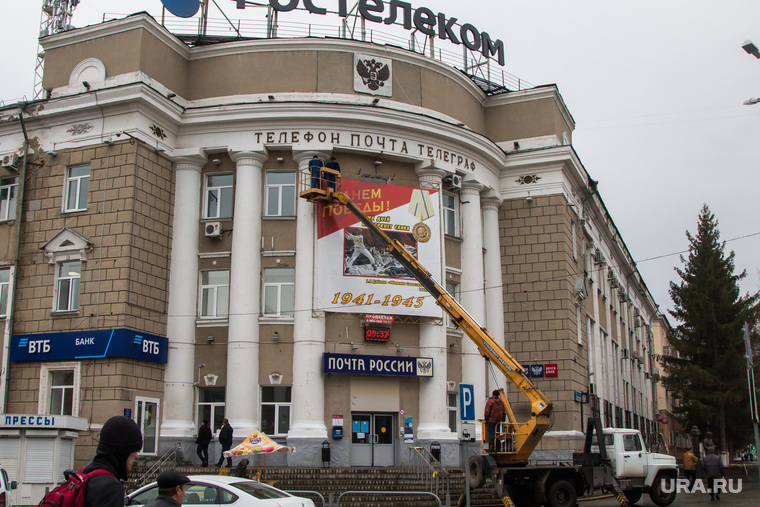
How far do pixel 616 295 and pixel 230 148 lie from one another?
29.1 meters

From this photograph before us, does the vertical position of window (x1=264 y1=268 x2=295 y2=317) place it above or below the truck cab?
above

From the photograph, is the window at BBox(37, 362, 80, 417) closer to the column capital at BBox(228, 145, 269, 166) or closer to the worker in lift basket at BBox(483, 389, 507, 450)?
the column capital at BBox(228, 145, 269, 166)

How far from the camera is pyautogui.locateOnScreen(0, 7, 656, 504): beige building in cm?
2605

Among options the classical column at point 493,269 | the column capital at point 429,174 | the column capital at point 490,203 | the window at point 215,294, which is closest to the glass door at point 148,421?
the window at point 215,294

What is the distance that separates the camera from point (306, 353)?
26.8 m

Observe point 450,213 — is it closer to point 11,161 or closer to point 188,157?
point 188,157

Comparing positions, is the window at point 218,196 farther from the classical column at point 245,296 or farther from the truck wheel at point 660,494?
the truck wheel at point 660,494

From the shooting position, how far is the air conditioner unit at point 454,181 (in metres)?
30.4

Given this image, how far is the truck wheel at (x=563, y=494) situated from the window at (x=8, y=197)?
20680mm

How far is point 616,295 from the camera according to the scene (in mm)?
48781

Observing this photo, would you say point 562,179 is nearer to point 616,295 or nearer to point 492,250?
point 492,250

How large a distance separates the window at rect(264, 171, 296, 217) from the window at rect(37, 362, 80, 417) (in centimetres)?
851

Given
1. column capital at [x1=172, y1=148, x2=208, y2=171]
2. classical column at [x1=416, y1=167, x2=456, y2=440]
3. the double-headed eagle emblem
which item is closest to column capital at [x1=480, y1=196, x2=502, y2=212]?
classical column at [x1=416, y1=167, x2=456, y2=440]

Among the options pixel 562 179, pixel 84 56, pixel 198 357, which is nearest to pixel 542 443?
pixel 562 179
